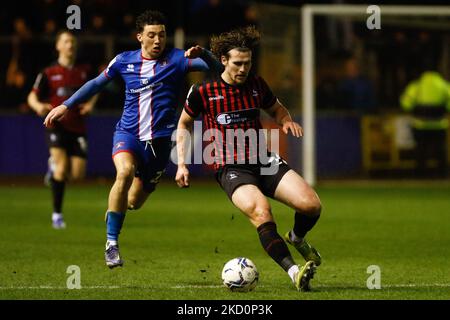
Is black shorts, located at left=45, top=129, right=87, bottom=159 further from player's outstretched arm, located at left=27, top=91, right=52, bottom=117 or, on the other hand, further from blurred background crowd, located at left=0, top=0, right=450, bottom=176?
blurred background crowd, located at left=0, top=0, right=450, bottom=176

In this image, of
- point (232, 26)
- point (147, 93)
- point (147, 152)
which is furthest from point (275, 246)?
point (232, 26)

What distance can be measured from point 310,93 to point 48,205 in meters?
5.81

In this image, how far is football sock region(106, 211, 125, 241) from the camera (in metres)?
8.73

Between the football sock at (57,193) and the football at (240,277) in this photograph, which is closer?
the football at (240,277)

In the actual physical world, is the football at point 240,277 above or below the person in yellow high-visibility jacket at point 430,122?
above

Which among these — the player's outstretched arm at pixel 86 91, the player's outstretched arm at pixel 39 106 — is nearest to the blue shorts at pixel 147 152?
the player's outstretched arm at pixel 86 91

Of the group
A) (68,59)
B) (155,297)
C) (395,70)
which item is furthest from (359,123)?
(155,297)

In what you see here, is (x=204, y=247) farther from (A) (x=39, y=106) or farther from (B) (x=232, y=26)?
(B) (x=232, y=26)

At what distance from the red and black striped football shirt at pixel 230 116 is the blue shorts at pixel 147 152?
964 mm

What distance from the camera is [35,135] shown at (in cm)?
2098

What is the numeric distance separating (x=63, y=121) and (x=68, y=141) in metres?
0.25

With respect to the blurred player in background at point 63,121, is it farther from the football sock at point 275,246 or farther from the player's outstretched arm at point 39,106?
the football sock at point 275,246

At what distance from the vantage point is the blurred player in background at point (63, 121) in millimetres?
12969

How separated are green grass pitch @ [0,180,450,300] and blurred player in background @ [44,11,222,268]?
893 millimetres
